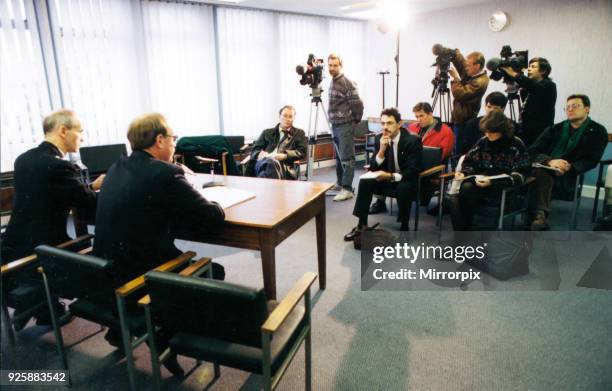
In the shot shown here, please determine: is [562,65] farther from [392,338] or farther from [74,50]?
[74,50]

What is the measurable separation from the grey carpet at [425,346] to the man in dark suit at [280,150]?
1519mm

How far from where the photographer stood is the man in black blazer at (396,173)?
11.0 ft

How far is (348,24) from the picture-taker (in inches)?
259

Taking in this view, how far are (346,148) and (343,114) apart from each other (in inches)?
15.9

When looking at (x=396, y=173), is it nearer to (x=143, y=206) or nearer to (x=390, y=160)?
(x=390, y=160)

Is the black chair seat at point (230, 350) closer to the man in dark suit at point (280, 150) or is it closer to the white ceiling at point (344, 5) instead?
the man in dark suit at point (280, 150)

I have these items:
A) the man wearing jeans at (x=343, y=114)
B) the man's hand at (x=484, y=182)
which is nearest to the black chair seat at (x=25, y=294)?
the man's hand at (x=484, y=182)

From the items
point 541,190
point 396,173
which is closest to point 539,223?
point 541,190

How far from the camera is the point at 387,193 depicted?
3471mm

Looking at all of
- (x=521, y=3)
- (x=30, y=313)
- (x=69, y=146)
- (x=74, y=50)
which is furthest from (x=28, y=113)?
(x=521, y=3)

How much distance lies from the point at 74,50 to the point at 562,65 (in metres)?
5.50

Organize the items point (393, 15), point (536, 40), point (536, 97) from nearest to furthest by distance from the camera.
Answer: point (536, 97) < point (536, 40) < point (393, 15)

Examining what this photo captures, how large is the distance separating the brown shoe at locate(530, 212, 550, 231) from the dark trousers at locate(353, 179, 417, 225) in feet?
3.59

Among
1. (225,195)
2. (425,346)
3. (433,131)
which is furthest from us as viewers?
(433,131)
